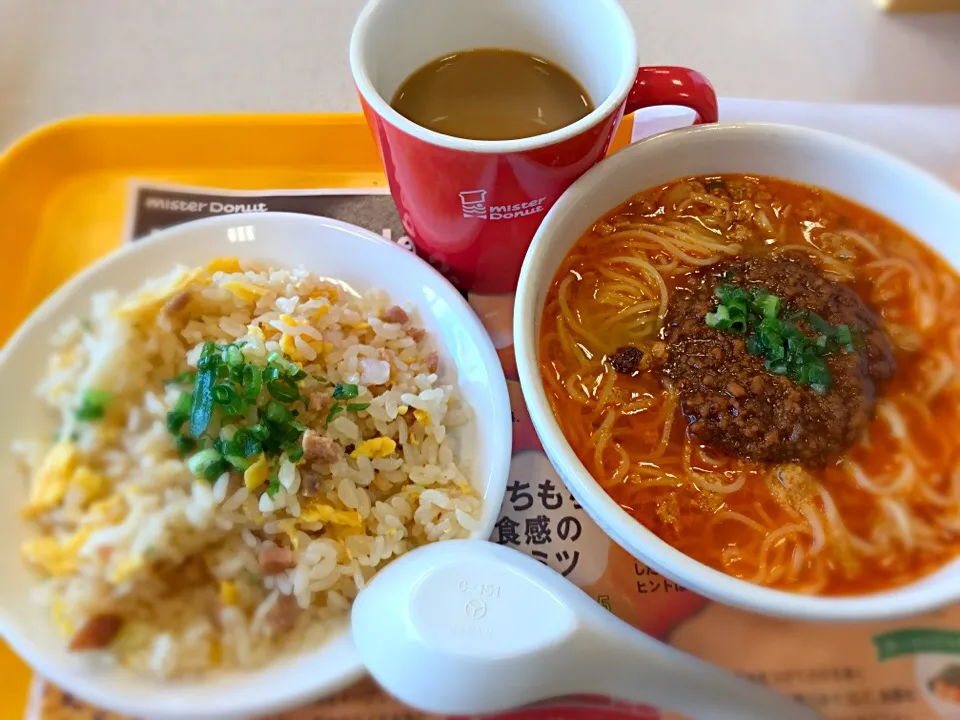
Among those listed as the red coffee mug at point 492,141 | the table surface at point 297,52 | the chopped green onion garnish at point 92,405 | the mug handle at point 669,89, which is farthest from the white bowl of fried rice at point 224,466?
the table surface at point 297,52

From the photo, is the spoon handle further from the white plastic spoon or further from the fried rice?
the fried rice

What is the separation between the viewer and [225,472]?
0.89 meters

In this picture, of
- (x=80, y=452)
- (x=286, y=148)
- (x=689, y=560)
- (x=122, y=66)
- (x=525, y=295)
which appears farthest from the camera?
(x=122, y=66)

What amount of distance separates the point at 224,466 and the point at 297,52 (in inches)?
38.1

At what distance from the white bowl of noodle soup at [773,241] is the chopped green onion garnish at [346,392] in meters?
0.30

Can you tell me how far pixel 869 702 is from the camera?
824 millimetres

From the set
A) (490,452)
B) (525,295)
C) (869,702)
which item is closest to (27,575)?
(490,452)

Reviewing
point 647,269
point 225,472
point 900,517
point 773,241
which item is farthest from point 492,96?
point 900,517

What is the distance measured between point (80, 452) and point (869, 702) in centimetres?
107

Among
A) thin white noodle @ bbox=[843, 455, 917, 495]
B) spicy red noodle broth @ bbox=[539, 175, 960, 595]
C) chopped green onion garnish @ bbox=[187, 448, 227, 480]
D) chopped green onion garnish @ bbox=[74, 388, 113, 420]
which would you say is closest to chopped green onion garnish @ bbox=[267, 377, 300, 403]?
chopped green onion garnish @ bbox=[187, 448, 227, 480]

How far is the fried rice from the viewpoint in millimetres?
841

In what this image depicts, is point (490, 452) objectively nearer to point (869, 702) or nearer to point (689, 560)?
point (689, 560)

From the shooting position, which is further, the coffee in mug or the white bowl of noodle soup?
the coffee in mug

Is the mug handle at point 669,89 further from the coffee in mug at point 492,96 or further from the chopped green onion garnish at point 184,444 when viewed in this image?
the chopped green onion garnish at point 184,444
